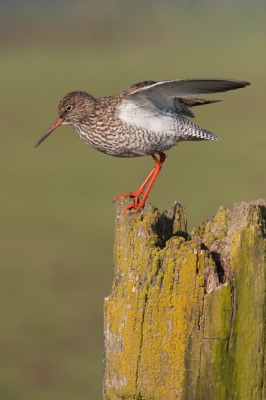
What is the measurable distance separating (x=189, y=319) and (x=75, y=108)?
373 centimetres

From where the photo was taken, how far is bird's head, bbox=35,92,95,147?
691 centimetres

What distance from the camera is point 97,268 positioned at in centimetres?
1378

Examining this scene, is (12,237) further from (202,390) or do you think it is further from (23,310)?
(202,390)

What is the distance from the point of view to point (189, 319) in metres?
3.66

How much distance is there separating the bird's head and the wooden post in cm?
314

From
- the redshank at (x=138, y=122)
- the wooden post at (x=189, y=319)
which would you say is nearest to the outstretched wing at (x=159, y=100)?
the redshank at (x=138, y=122)

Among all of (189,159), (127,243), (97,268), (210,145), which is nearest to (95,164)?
(189,159)

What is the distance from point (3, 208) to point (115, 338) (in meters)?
14.0

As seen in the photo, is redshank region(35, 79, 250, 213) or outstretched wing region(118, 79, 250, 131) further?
redshank region(35, 79, 250, 213)

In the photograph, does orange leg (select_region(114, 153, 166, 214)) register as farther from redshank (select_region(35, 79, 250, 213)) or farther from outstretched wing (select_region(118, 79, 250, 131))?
outstretched wing (select_region(118, 79, 250, 131))

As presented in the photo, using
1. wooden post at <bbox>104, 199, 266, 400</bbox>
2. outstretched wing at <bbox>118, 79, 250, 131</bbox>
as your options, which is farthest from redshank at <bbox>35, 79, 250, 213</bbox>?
wooden post at <bbox>104, 199, 266, 400</bbox>

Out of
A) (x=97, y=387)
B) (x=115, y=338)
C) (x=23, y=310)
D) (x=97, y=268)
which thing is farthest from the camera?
(x=97, y=268)

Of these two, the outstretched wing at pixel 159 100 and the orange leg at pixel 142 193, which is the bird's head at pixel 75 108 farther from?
the orange leg at pixel 142 193

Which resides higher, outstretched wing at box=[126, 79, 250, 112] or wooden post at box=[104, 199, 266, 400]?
outstretched wing at box=[126, 79, 250, 112]
